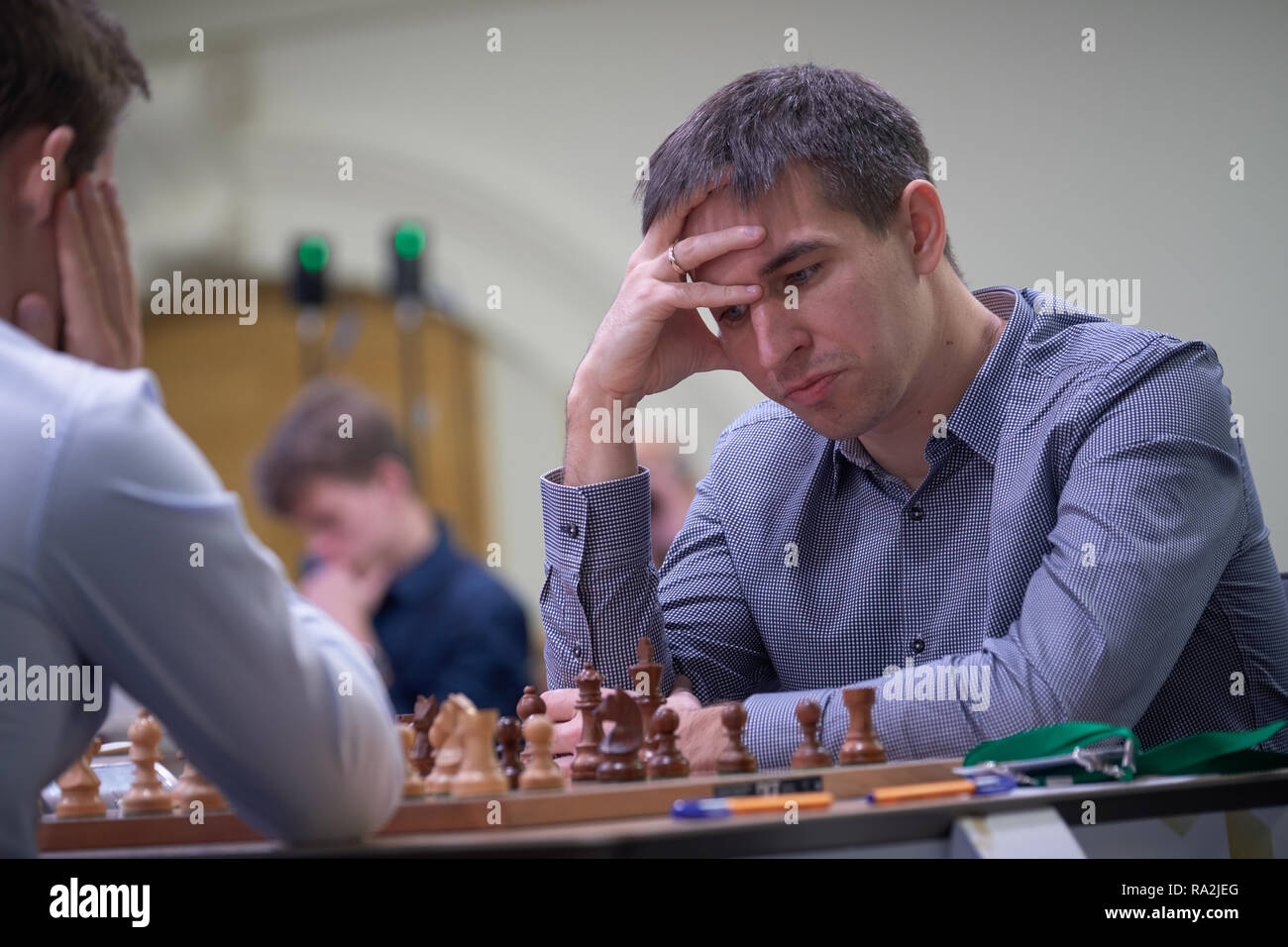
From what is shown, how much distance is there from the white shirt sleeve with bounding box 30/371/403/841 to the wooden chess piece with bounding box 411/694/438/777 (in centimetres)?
40

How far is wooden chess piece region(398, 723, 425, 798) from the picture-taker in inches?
43.2

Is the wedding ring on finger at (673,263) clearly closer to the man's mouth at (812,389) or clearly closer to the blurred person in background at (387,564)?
the man's mouth at (812,389)

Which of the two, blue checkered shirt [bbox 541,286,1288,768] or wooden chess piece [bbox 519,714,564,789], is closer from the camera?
wooden chess piece [bbox 519,714,564,789]

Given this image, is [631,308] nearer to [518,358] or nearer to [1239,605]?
[1239,605]

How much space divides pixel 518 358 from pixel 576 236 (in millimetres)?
628

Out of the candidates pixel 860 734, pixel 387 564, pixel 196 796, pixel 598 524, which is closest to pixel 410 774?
pixel 196 796

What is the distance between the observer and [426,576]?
373cm

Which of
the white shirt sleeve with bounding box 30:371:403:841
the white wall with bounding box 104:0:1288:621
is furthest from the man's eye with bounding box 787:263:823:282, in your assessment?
the white wall with bounding box 104:0:1288:621

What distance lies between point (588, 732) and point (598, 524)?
539mm

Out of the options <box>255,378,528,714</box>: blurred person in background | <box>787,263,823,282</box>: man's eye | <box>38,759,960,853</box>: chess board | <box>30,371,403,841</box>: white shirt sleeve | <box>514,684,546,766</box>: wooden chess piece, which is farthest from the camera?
<box>255,378,528,714</box>: blurred person in background

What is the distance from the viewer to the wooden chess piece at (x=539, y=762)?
3.56 feet

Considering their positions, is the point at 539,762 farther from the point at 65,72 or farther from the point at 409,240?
the point at 409,240

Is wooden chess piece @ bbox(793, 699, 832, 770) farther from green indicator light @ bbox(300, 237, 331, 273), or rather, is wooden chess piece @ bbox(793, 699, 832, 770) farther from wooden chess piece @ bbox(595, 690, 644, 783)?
green indicator light @ bbox(300, 237, 331, 273)

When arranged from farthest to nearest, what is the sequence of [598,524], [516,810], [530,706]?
1. [598,524]
2. [530,706]
3. [516,810]
